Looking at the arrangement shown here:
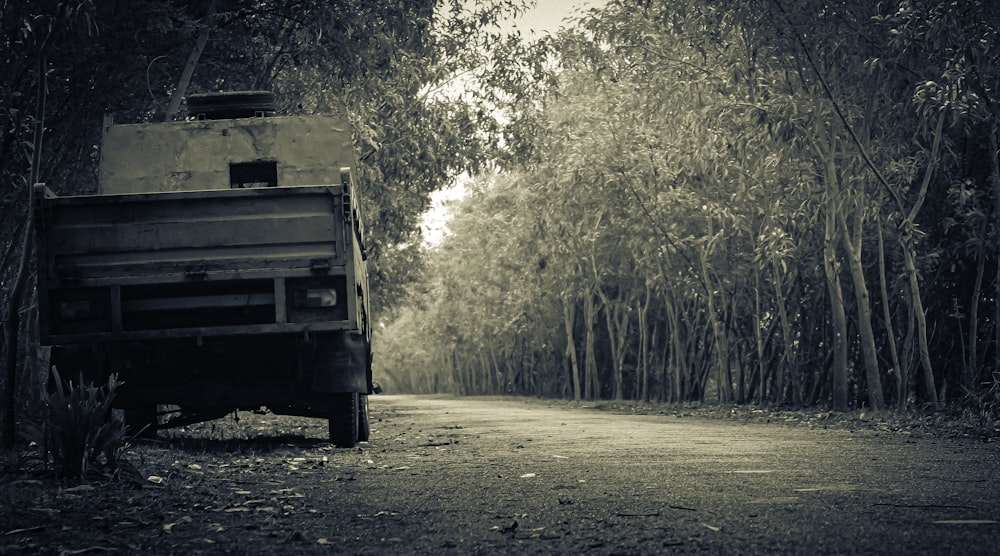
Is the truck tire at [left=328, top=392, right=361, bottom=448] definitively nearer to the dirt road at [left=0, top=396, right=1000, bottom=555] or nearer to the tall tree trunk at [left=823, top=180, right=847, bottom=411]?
the dirt road at [left=0, top=396, right=1000, bottom=555]

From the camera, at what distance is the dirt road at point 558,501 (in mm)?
5152

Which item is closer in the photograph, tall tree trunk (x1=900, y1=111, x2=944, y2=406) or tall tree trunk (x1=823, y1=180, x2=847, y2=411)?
tall tree trunk (x1=900, y1=111, x2=944, y2=406)

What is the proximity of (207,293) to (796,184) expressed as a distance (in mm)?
12376

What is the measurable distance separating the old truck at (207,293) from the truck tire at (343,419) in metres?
0.28

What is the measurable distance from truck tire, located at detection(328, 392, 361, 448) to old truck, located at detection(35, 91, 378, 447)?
0.90 ft

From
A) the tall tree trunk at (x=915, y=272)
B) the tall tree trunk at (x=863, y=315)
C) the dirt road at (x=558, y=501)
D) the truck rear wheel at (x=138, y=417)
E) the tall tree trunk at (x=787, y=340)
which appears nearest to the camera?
the dirt road at (x=558, y=501)

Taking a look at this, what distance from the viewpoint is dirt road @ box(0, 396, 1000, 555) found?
515 centimetres

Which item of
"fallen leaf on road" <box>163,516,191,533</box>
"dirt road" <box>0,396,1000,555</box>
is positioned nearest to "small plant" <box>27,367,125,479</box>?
"dirt road" <box>0,396,1000,555</box>

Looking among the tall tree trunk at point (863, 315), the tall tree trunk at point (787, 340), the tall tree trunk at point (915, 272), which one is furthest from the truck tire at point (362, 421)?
the tall tree trunk at point (787, 340)

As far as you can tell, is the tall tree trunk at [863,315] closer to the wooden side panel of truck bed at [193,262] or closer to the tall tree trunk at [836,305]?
the tall tree trunk at [836,305]

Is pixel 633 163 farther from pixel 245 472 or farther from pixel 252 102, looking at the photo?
pixel 245 472

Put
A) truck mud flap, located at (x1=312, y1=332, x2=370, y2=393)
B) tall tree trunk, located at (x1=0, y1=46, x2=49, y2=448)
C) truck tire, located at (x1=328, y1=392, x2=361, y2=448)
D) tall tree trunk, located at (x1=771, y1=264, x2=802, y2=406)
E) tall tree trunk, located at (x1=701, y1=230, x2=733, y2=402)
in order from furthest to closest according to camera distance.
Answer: tall tree trunk, located at (x1=701, y1=230, x2=733, y2=402)
tall tree trunk, located at (x1=771, y1=264, x2=802, y2=406)
truck tire, located at (x1=328, y1=392, x2=361, y2=448)
truck mud flap, located at (x1=312, y1=332, x2=370, y2=393)
tall tree trunk, located at (x1=0, y1=46, x2=49, y2=448)

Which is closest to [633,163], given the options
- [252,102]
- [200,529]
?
[252,102]

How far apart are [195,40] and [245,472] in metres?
7.23
